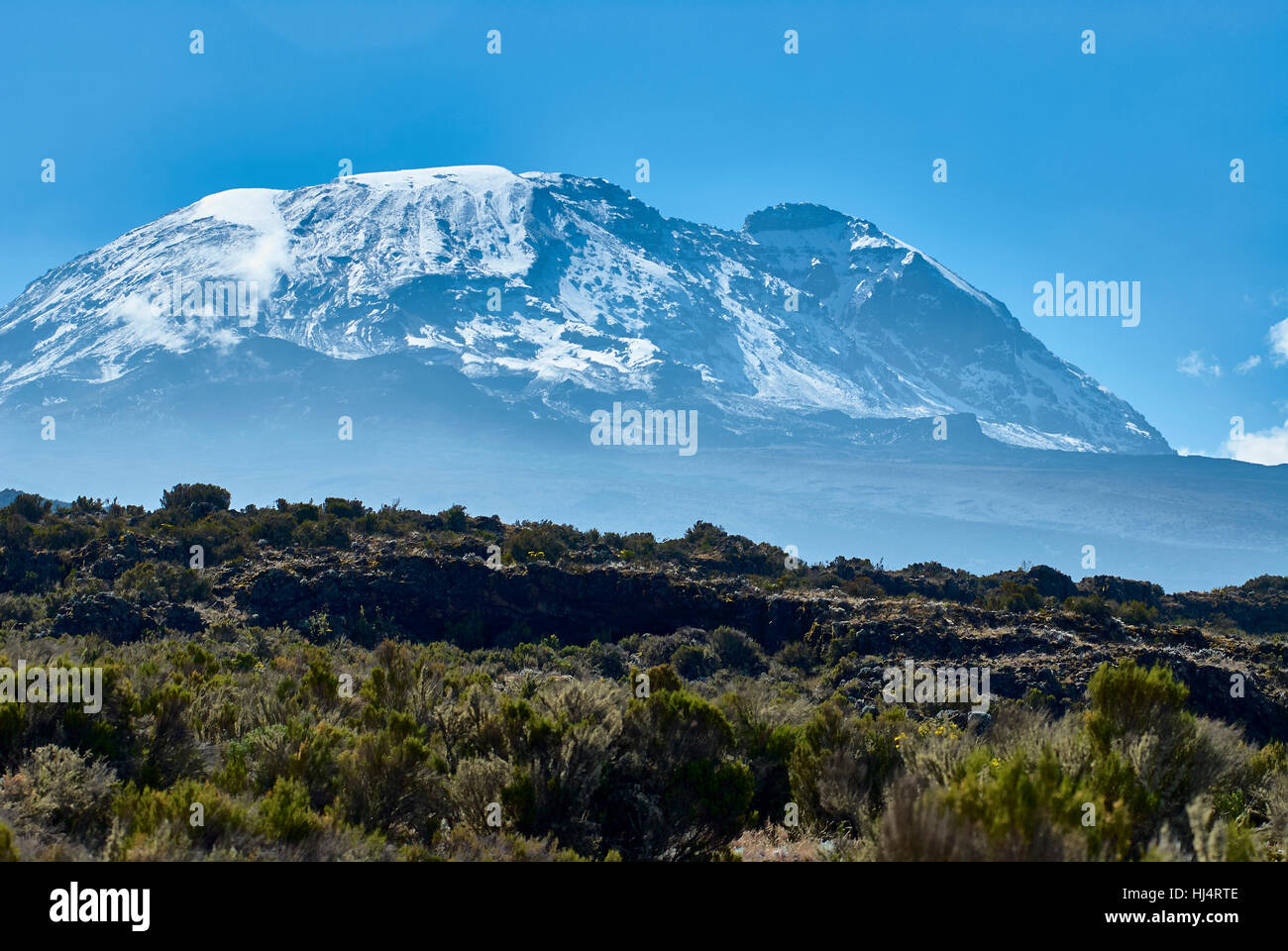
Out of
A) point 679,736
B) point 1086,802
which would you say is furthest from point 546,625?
point 1086,802

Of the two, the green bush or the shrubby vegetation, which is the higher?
the green bush

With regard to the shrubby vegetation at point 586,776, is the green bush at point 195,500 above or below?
above

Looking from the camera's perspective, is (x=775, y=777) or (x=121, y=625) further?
(x=121, y=625)

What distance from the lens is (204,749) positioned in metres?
7.90

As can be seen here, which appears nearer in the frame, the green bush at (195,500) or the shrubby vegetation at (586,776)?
the shrubby vegetation at (586,776)

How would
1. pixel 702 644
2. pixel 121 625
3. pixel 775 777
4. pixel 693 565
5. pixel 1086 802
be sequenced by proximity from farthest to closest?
pixel 693 565, pixel 702 644, pixel 121 625, pixel 775 777, pixel 1086 802

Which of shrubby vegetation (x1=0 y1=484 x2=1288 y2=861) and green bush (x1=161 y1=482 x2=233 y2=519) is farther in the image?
green bush (x1=161 y1=482 x2=233 y2=519)

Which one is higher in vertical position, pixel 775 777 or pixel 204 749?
pixel 204 749

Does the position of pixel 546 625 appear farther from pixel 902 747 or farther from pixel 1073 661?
pixel 902 747

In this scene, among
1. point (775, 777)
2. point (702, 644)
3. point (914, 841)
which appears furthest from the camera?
point (702, 644)

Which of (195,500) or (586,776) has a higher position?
(195,500)

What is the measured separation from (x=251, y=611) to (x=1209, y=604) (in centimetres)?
3226

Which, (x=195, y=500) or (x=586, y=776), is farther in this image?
(x=195, y=500)

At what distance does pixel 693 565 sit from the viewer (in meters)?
28.1
